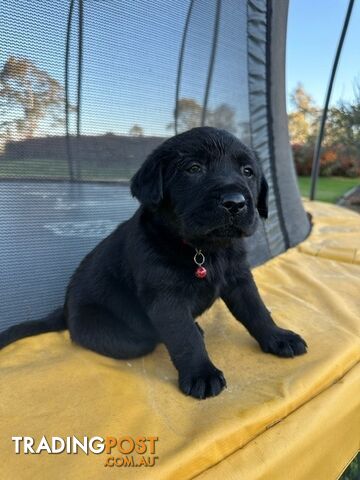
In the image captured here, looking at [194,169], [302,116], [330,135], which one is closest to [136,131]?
[194,169]

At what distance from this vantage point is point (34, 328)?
7.42 feet

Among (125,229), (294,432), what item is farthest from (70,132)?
(294,432)

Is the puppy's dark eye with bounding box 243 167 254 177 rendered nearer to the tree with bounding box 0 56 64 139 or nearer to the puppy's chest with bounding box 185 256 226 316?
the puppy's chest with bounding box 185 256 226 316

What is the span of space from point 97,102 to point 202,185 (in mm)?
1256

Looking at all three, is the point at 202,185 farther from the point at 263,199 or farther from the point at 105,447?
the point at 105,447

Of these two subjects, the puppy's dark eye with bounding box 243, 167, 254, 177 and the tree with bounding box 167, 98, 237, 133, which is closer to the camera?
the puppy's dark eye with bounding box 243, 167, 254, 177

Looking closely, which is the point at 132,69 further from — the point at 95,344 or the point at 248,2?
the point at 95,344

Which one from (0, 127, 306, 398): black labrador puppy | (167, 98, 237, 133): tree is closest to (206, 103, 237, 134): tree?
(167, 98, 237, 133): tree

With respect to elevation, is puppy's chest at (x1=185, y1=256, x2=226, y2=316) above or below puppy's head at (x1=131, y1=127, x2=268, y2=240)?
below

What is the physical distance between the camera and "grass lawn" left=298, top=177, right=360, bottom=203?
37.5ft

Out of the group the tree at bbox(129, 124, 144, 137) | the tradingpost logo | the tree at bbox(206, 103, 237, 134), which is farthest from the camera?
the tree at bbox(206, 103, 237, 134)

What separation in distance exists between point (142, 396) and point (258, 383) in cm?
47

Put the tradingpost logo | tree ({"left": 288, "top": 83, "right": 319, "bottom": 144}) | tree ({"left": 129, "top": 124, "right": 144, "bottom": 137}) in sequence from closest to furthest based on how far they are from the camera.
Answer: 1. the tradingpost logo
2. tree ({"left": 129, "top": 124, "right": 144, "bottom": 137})
3. tree ({"left": 288, "top": 83, "right": 319, "bottom": 144})

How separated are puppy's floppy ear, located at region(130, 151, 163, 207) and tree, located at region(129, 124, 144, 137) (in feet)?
3.81
